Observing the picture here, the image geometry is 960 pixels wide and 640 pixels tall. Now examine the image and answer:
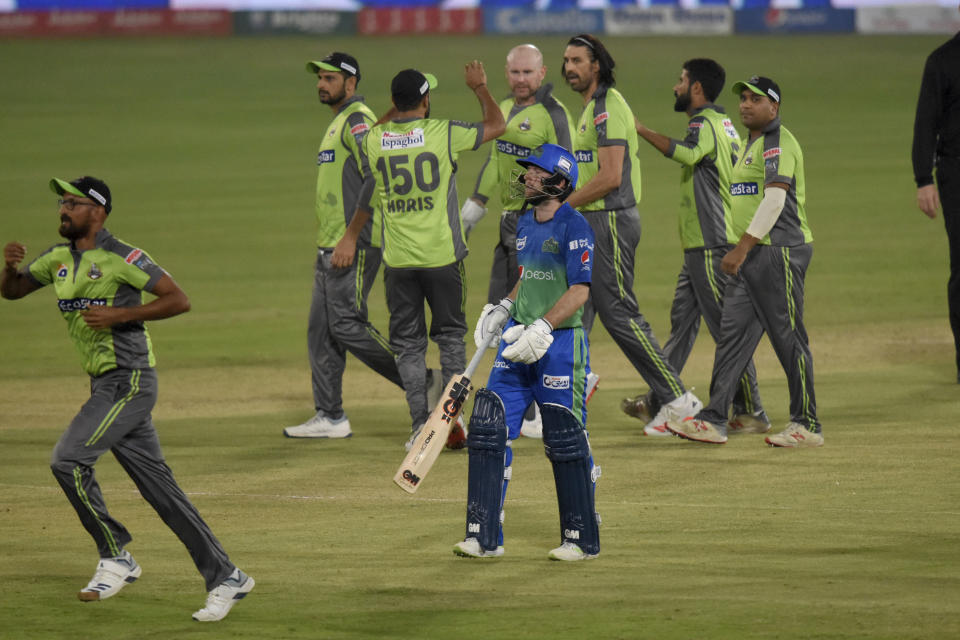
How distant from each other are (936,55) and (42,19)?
38625mm

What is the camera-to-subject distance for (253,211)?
953 inches

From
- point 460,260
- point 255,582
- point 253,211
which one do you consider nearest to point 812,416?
point 460,260

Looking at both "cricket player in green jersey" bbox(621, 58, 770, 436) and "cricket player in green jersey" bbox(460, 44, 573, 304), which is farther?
"cricket player in green jersey" bbox(621, 58, 770, 436)

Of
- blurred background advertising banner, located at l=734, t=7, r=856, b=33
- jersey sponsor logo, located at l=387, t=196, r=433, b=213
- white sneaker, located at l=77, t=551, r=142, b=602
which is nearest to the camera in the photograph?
white sneaker, located at l=77, t=551, r=142, b=602

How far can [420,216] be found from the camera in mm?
Result: 10289

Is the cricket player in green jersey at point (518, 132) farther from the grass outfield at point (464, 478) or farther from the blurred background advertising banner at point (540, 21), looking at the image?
the blurred background advertising banner at point (540, 21)

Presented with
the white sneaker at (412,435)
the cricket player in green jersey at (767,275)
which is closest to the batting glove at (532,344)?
the cricket player in green jersey at (767,275)

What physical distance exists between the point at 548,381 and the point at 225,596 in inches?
75.1

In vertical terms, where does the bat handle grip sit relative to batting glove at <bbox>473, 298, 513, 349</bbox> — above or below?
below

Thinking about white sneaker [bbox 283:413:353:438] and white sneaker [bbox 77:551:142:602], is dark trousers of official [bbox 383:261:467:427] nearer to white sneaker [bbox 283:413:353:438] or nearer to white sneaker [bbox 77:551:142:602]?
white sneaker [bbox 283:413:353:438]

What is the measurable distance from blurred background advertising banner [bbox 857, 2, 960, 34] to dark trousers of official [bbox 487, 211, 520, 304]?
1620 inches

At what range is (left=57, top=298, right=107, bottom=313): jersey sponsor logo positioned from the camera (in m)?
7.07

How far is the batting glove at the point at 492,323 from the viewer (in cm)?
767

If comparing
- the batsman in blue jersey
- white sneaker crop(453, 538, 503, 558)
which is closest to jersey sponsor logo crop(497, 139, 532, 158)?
the batsman in blue jersey
